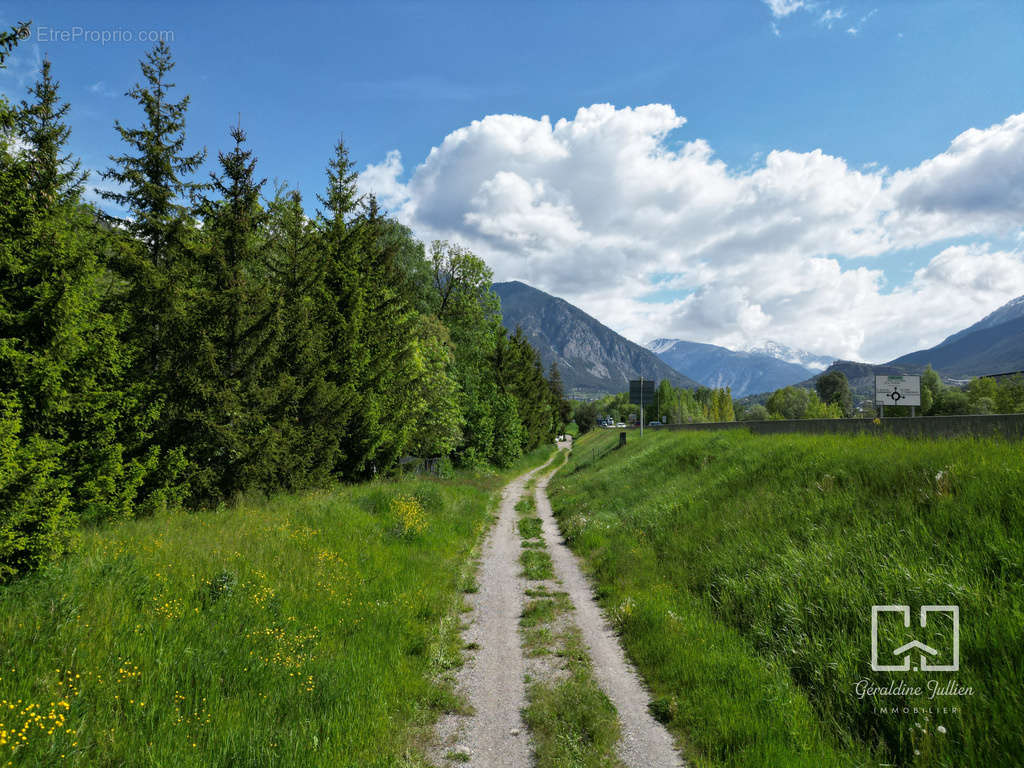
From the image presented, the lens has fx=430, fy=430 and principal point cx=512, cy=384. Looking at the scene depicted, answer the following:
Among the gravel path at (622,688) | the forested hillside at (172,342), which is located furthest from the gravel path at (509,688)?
the forested hillside at (172,342)

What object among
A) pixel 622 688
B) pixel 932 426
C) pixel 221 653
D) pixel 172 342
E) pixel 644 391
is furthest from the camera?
pixel 644 391

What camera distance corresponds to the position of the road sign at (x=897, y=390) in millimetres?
15166

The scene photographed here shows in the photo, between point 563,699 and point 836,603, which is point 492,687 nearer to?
point 563,699

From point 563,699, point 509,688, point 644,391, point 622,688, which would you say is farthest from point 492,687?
point 644,391

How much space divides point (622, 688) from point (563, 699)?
40.8 inches

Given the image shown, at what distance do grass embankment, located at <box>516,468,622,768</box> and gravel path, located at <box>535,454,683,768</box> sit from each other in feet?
0.50

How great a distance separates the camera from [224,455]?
14289mm

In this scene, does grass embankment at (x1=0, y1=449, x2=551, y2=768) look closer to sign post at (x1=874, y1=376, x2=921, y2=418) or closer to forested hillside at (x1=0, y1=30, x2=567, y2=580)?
forested hillside at (x1=0, y1=30, x2=567, y2=580)

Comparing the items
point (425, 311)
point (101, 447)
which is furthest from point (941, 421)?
point (425, 311)

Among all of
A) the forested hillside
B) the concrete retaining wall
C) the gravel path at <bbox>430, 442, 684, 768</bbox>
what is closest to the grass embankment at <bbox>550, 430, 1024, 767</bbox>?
the gravel path at <bbox>430, 442, 684, 768</bbox>

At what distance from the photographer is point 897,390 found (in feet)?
50.6

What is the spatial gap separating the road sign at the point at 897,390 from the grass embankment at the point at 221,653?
16278mm

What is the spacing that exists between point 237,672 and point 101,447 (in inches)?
379

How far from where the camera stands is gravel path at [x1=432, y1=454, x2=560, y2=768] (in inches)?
194
